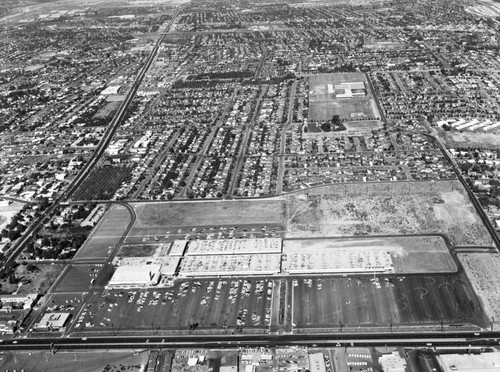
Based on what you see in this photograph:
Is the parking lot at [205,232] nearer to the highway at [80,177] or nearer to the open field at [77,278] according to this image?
the open field at [77,278]

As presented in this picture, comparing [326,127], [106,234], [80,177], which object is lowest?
[80,177]

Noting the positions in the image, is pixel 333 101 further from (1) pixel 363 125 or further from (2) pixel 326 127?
(2) pixel 326 127

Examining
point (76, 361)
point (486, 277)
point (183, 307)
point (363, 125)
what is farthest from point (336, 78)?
point (76, 361)

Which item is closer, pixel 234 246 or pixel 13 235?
pixel 234 246

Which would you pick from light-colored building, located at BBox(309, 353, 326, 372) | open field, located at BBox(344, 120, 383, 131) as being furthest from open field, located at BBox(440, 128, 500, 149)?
light-colored building, located at BBox(309, 353, 326, 372)

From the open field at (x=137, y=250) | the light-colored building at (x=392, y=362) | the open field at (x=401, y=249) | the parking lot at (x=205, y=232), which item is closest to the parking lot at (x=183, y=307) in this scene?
the open field at (x=137, y=250)

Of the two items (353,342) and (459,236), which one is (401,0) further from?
(353,342)

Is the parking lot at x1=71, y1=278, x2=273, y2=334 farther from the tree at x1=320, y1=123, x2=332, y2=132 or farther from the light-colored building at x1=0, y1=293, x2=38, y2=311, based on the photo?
the tree at x1=320, y1=123, x2=332, y2=132
